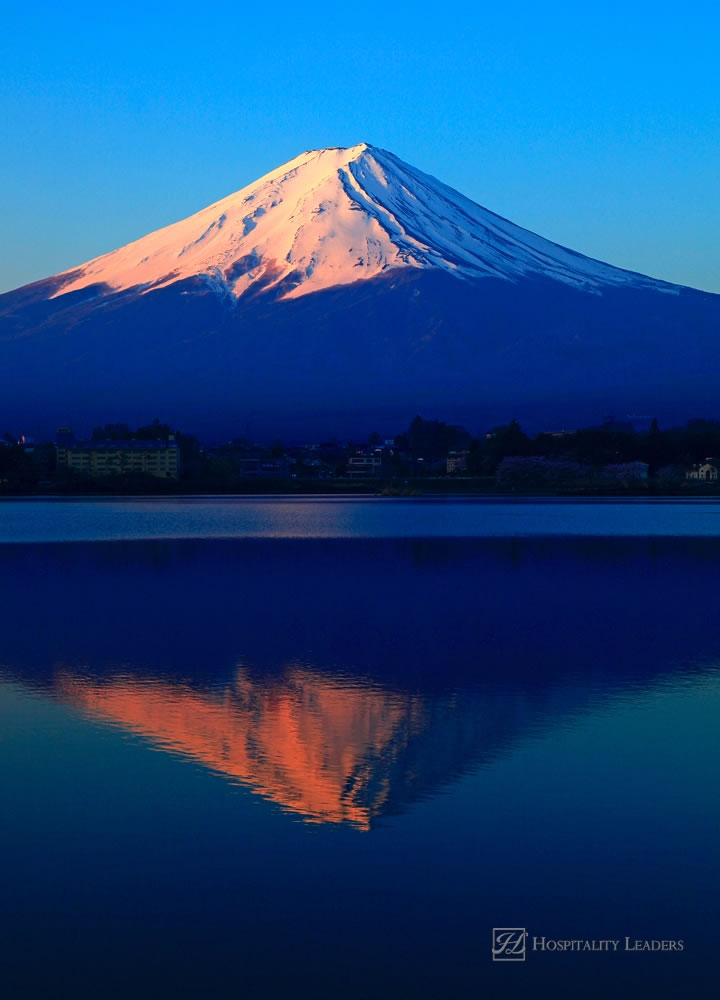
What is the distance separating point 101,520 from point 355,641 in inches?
1572

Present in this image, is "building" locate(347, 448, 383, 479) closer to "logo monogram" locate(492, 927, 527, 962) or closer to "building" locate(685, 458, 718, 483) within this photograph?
"building" locate(685, 458, 718, 483)

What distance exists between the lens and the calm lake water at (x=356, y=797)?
6113 mm

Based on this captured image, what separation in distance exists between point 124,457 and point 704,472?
5440 centimetres

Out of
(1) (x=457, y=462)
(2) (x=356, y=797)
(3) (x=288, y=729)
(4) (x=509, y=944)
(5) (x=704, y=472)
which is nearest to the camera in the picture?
(4) (x=509, y=944)

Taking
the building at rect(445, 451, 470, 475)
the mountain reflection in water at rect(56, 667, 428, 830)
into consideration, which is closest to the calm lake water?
the mountain reflection in water at rect(56, 667, 428, 830)

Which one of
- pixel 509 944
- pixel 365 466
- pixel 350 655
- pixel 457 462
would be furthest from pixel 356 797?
pixel 365 466

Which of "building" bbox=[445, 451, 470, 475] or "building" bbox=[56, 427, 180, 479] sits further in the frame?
"building" bbox=[445, 451, 470, 475]

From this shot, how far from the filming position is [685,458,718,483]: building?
10488cm

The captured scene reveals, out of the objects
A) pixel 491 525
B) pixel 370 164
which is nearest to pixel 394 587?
pixel 491 525

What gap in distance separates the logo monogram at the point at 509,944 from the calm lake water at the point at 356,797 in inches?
2.0

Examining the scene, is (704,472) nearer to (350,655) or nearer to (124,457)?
(124,457)

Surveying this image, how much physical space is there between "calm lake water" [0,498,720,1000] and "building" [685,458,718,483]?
87.4 metres

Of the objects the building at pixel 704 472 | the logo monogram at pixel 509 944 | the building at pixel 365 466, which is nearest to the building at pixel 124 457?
the building at pixel 365 466

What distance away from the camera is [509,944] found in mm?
6254
